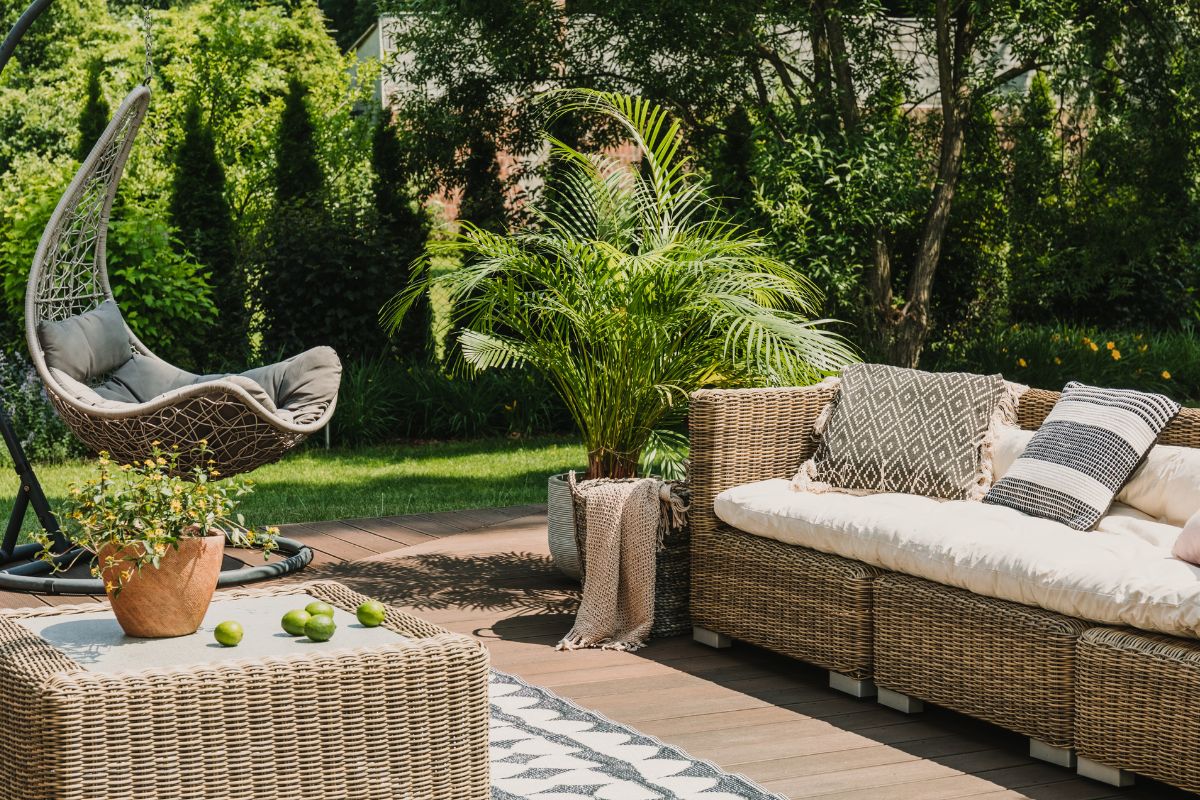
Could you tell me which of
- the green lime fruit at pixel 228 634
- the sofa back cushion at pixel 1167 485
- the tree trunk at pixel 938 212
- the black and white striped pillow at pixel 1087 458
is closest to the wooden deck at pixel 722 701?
the black and white striped pillow at pixel 1087 458

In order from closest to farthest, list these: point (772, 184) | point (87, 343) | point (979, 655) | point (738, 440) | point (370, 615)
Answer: point (370, 615), point (979, 655), point (738, 440), point (87, 343), point (772, 184)

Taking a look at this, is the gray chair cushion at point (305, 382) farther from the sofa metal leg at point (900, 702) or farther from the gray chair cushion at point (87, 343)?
the sofa metal leg at point (900, 702)

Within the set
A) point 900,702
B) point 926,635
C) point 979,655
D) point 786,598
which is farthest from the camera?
point 786,598

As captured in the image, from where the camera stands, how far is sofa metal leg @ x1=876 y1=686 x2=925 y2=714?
368 centimetres

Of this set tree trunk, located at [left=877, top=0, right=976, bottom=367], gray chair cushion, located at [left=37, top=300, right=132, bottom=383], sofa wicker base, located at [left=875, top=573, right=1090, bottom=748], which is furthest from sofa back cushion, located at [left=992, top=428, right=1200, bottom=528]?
tree trunk, located at [left=877, top=0, right=976, bottom=367]

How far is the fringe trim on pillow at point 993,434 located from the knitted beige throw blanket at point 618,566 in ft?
3.22

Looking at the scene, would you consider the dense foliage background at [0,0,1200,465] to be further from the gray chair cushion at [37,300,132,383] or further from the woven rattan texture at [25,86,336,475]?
the woven rattan texture at [25,86,336,475]

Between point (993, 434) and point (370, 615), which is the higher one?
point (993, 434)

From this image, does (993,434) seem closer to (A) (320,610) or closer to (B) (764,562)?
(B) (764,562)

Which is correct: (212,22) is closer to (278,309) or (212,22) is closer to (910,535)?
(278,309)

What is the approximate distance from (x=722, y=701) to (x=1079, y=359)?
6.92m

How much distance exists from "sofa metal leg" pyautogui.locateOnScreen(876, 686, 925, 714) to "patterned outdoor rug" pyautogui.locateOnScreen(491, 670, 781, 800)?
2.30ft

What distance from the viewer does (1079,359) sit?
9.91 metres

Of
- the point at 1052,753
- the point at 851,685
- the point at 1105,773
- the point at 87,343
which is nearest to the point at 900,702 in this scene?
the point at 851,685
